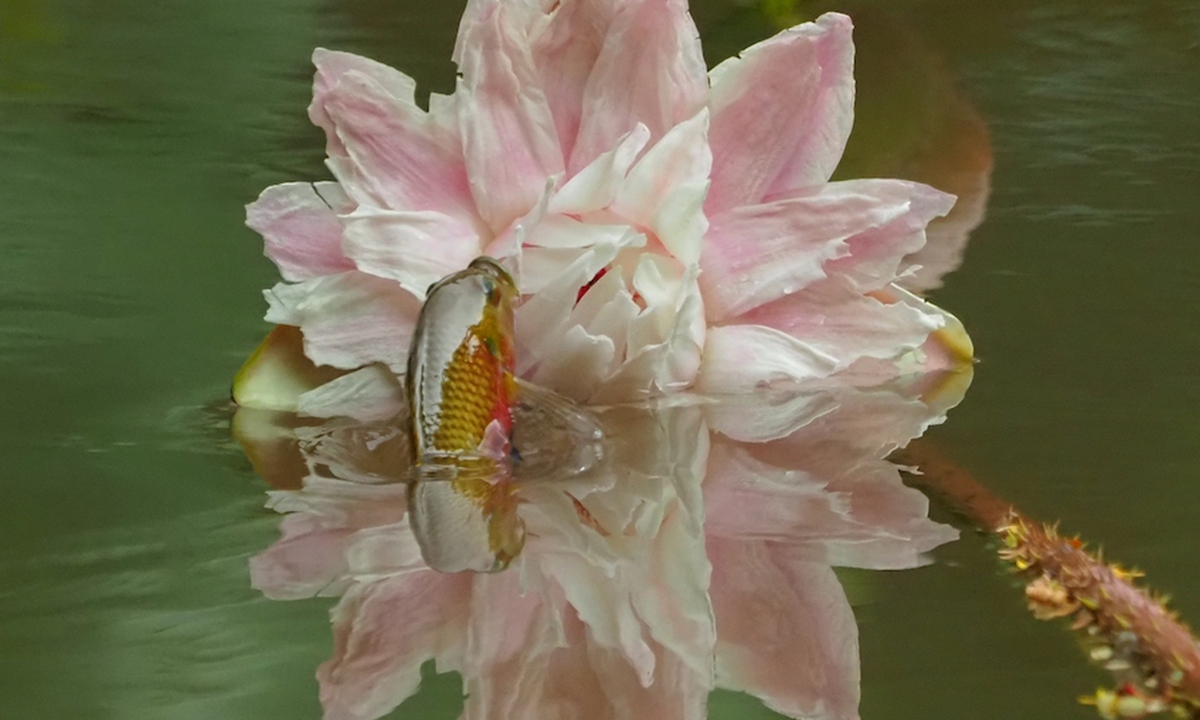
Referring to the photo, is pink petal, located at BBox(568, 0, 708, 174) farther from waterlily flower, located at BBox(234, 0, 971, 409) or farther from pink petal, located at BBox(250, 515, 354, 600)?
pink petal, located at BBox(250, 515, 354, 600)

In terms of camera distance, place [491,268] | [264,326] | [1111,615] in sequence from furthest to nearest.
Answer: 1. [264,326]
2. [491,268]
3. [1111,615]

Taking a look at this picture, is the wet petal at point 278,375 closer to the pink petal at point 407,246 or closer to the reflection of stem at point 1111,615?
the pink petal at point 407,246

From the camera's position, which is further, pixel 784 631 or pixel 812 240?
pixel 812 240

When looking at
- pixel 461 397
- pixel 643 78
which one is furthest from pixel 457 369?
pixel 643 78

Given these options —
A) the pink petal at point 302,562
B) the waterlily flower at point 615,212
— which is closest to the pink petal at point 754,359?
the waterlily flower at point 615,212

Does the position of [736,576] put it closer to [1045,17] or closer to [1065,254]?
[1065,254]

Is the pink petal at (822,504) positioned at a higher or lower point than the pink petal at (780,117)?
lower

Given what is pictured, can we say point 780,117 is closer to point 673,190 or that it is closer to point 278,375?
point 673,190
